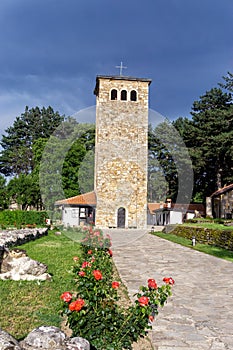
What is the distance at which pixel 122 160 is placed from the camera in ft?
50.1

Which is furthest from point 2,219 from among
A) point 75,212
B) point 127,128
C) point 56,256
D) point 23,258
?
point 23,258

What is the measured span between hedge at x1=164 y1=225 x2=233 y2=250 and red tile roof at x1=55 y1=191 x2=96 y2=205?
4863 millimetres

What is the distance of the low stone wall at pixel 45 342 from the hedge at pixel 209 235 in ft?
34.0

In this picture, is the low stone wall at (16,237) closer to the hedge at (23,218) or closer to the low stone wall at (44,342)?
the hedge at (23,218)

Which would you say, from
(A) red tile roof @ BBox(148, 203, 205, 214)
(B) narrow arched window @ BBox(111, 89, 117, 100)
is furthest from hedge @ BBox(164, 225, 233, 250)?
(B) narrow arched window @ BBox(111, 89, 117, 100)

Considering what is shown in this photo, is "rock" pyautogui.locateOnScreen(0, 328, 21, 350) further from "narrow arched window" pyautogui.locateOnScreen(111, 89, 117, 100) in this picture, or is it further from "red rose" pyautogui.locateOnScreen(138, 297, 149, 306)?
"narrow arched window" pyautogui.locateOnScreen(111, 89, 117, 100)

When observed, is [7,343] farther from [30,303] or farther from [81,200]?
[81,200]

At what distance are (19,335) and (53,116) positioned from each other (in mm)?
41786

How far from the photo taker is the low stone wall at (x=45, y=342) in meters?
2.17

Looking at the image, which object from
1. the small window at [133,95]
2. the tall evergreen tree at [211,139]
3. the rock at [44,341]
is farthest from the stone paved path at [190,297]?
the tall evergreen tree at [211,139]

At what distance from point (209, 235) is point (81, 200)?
17.9 ft

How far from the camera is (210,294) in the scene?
550 cm

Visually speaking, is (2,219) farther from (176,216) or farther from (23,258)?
(23,258)

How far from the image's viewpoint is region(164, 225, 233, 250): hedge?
1201cm
